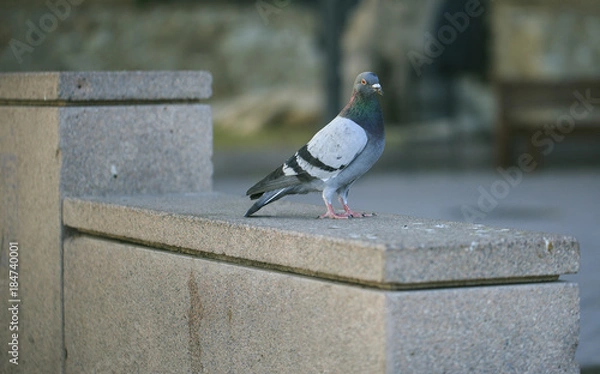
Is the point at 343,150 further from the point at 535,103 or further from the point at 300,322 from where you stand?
the point at 535,103

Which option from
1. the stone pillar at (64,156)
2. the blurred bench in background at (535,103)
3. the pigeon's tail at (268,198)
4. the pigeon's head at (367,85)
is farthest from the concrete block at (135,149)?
the blurred bench in background at (535,103)

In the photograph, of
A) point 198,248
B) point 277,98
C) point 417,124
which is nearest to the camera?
point 198,248

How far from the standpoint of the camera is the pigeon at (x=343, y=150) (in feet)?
14.8

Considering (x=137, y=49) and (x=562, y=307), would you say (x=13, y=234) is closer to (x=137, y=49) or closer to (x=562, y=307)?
(x=562, y=307)

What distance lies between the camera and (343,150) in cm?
450

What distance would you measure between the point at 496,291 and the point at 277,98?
58.3ft

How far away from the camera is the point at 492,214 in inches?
443

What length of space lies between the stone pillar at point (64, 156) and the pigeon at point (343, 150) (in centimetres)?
132

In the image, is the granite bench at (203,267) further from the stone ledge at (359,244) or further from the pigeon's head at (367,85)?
the pigeon's head at (367,85)

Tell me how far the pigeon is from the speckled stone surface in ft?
4.36

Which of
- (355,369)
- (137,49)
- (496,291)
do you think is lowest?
(355,369)

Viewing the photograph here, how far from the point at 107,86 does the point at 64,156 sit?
1.33 ft

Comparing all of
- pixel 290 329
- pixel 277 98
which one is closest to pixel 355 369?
pixel 290 329

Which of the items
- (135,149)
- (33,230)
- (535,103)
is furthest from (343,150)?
(535,103)
